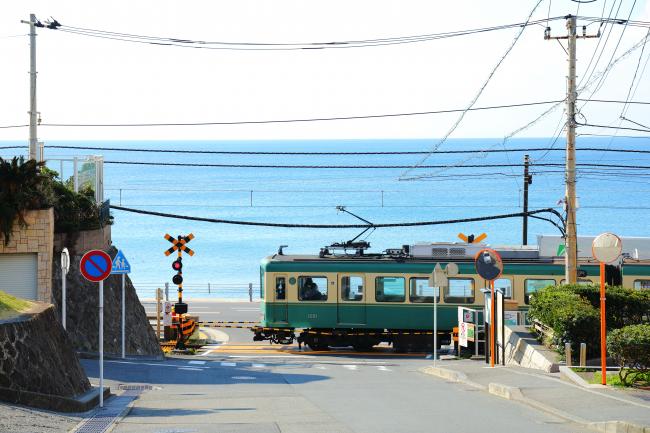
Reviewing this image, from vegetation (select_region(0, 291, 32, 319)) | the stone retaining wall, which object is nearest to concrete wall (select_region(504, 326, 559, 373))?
the stone retaining wall

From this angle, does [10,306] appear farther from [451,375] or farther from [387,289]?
[387,289]

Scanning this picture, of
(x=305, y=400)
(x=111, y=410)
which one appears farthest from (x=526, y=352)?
(x=111, y=410)

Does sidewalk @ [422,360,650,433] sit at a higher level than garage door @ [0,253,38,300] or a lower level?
lower

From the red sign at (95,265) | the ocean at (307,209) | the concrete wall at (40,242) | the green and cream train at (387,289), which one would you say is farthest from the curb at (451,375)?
the ocean at (307,209)

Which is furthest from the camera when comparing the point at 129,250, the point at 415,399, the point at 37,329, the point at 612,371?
the point at 129,250

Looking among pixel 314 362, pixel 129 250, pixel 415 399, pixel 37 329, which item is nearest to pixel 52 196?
pixel 314 362

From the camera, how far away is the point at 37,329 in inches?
583

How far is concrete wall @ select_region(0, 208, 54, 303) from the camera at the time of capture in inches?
910

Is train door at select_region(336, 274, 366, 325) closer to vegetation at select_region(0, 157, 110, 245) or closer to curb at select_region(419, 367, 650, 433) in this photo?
curb at select_region(419, 367, 650, 433)

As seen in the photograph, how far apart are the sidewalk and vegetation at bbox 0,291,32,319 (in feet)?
25.7

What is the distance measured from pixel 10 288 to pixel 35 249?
3.44ft

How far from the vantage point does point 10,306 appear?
1529 cm

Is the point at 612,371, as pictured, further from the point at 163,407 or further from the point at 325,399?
the point at 163,407

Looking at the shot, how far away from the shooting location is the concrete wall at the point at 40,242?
23125 mm
